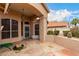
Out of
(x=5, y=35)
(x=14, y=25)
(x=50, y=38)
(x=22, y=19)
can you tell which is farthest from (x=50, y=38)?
(x=5, y=35)

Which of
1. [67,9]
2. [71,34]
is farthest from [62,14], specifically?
[71,34]

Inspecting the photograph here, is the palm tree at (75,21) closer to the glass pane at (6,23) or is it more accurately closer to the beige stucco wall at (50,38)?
the beige stucco wall at (50,38)

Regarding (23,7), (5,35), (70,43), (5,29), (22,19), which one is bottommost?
(70,43)

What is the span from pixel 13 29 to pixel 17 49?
383 centimetres

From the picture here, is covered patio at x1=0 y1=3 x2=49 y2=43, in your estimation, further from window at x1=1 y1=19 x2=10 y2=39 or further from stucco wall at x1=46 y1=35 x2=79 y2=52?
stucco wall at x1=46 y1=35 x2=79 y2=52

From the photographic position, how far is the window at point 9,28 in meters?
A: 11.6

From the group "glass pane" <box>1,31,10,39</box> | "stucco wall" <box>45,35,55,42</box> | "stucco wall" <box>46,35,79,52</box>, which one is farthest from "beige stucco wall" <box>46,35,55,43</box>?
"glass pane" <box>1,31,10,39</box>

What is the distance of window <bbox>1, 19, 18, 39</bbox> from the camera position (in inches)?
456

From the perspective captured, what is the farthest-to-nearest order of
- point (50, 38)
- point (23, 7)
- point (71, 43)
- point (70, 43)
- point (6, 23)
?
point (50, 38) → point (6, 23) → point (23, 7) → point (70, 43) → point (71, 43)

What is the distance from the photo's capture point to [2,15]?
11.3 metres

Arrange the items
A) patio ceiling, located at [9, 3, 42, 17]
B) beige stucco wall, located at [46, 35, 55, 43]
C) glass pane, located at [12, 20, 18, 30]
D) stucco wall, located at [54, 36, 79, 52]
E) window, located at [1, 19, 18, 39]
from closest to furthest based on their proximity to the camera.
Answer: stucco wall, located at [54, 36, 79, 52], patio ceiling, located at [9, 3, 42, 17], window, located at [1, 19, 18, 39], glass pane, located at [12, 20, 18, 30], beige stucco wall, located at [46, 35, 55, 43]

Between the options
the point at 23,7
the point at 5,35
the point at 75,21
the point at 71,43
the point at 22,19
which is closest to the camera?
the point at 71,43

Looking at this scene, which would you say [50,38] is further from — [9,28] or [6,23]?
[6,23]

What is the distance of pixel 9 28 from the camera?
12.2m
